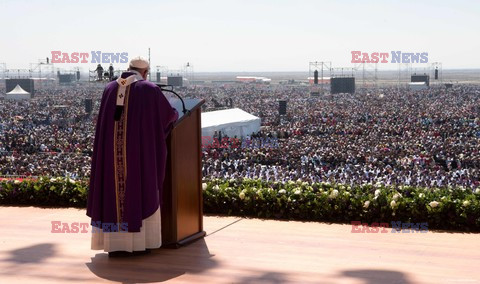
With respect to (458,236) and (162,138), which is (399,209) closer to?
(458,236)

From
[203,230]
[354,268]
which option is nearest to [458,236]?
[354,268]

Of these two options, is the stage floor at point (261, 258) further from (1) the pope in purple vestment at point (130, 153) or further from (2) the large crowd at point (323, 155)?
(2) the large crowd at point (323, 155)

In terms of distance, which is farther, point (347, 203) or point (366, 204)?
point (347, 203)

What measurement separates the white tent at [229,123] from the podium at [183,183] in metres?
16.8

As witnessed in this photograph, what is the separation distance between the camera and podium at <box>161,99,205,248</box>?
3.71 metres

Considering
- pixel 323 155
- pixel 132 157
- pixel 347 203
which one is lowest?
pixel 323 155

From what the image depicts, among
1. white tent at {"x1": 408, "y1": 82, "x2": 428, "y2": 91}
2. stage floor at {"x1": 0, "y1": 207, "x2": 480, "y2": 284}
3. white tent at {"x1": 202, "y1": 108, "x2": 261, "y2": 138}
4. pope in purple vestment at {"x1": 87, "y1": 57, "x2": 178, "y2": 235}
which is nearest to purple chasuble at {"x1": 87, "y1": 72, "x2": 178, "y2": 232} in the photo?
pope in purple vestment at {"x1": 87, "y1": 57, "x2": 178, "y2": 235}

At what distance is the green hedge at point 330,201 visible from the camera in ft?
13.8

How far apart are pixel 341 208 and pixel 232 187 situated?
2.83ft

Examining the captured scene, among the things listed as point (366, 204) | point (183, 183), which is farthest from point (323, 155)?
point (183, 183)

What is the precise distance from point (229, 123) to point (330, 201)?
58.8 ft

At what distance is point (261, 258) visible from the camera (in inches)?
139

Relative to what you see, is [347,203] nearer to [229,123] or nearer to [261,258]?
[261,258]

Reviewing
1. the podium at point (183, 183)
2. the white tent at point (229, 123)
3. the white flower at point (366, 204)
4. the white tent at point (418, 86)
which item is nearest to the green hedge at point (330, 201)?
the white flower at point (366, 204)
